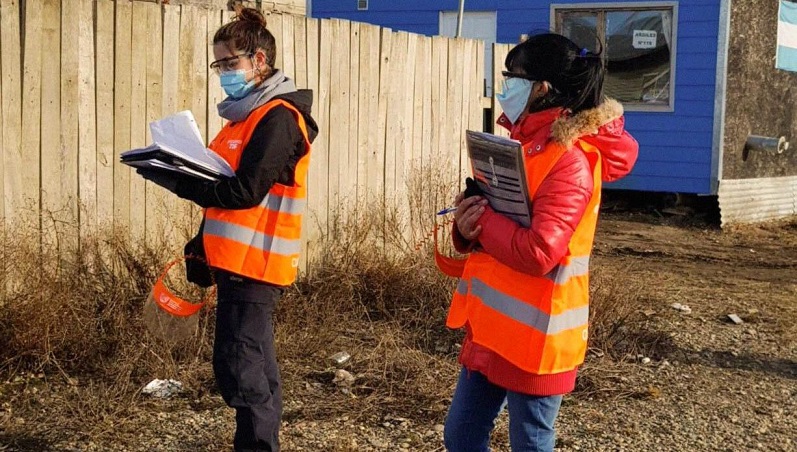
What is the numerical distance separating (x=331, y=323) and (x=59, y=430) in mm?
2098

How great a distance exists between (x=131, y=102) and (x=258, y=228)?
Answer: 8.33ft

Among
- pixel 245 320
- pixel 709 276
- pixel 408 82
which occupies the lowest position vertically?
pixel 709 276

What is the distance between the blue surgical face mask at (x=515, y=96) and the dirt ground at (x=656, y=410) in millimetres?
1944

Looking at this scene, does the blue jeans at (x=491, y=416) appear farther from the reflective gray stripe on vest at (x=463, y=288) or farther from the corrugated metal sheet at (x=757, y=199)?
the corrugated metal sheet at (x=757, y=199)

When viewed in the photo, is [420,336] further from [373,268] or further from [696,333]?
[696,333]

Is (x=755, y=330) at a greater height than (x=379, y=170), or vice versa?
(x=379, y=170)

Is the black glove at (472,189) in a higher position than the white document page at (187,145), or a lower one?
lower

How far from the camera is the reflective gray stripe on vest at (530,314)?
10.4 feet

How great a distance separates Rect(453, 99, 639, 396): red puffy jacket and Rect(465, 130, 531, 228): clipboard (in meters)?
0.03

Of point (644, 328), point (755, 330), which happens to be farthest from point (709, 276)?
point (644, 328)

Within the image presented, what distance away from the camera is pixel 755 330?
7.19 m

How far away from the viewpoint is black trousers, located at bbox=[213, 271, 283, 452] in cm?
398

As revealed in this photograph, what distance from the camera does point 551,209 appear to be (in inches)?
120

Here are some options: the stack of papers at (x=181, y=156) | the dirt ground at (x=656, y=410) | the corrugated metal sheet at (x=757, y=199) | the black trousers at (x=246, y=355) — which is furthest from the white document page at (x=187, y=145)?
the corrugated metal sheet at (x=757, y=199)
